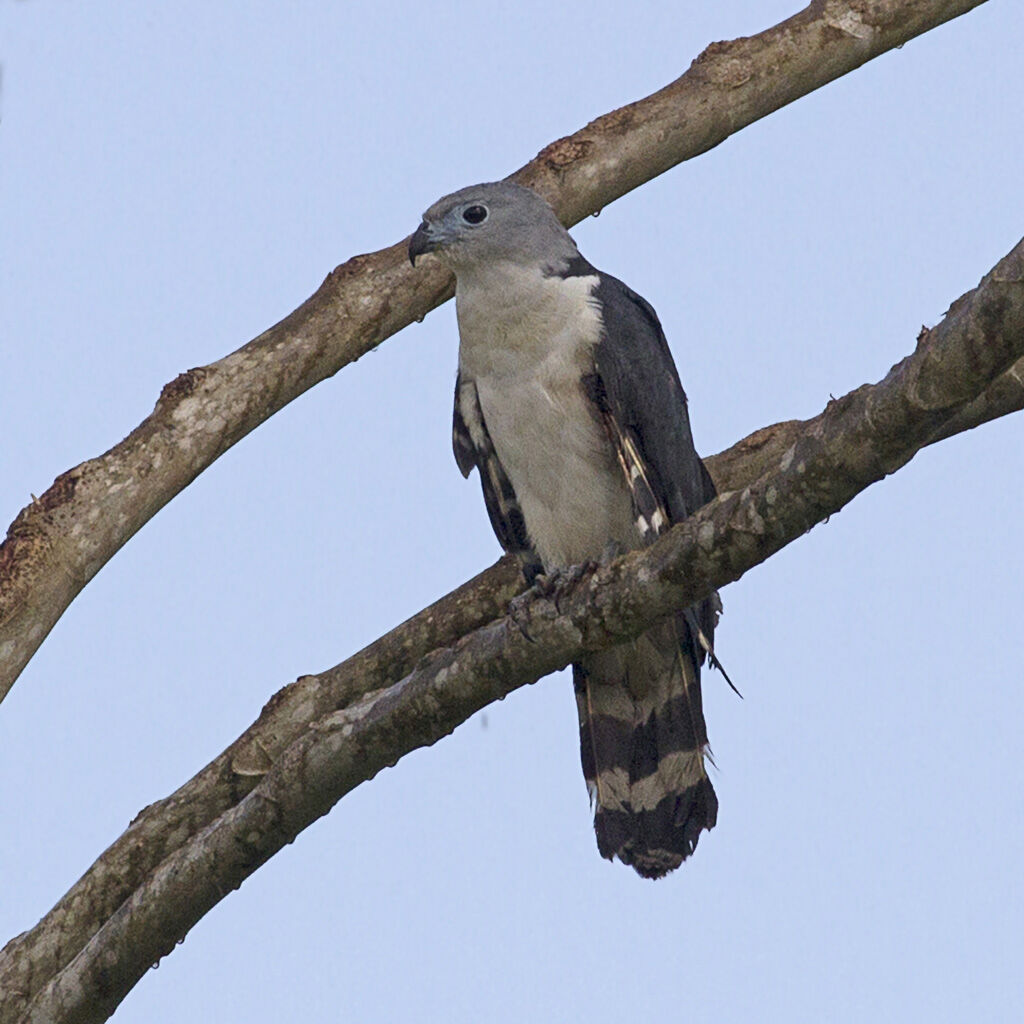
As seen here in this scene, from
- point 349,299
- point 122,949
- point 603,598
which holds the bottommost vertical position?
point 122,949

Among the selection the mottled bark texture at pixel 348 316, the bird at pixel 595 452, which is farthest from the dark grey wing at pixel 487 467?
the mottled bark texture at pixel 348 316

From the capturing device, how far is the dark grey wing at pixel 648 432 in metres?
5.64

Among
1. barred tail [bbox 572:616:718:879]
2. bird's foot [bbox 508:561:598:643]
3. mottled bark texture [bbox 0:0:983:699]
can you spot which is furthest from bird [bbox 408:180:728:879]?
bird's foot [bbox 508:561:598:643]

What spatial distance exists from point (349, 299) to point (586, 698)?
1819mm

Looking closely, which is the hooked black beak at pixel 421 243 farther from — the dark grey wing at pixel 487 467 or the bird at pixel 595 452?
Answer: the dark grey wing at pixel 487 467

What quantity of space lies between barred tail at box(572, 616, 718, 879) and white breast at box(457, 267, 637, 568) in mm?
467

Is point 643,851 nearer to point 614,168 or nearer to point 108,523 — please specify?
point 108,523

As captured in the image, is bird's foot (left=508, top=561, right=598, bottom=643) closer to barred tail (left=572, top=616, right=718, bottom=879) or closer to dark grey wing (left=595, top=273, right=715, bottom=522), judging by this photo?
dark grey wing (left=595, top=273, right=715, bottom=522)

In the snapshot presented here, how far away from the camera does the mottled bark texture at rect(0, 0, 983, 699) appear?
480 cm

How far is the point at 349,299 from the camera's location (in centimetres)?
559

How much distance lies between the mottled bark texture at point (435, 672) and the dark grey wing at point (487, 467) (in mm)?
544

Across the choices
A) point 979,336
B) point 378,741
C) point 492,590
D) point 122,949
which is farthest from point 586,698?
point 979,336

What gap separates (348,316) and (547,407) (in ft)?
2.81

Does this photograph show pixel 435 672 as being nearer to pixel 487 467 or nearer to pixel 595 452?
pixel 595 452
